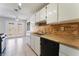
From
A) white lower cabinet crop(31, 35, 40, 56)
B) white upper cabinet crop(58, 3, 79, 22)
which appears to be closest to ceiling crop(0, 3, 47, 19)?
white lower cabinet crop(31, 35, 40, 56)

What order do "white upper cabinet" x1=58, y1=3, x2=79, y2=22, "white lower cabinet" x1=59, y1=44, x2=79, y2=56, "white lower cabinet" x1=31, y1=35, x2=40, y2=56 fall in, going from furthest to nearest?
"white lower cabinet" x1=31, y1=35, x2=40, y2=56
"white upper cabinet" x1=58, y1=3, x2=79, y2=22
"white lower cabinet" x1=59, y1=44, x2=79, y2=56

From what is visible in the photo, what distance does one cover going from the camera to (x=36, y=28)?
16.5 ft

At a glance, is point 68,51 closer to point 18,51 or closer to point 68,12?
point 68,12

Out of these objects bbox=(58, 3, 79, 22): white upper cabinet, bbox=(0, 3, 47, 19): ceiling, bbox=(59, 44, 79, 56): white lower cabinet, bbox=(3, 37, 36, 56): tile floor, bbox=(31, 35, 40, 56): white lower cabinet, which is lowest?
bbox=(3, 37, 36, 56): tile floor

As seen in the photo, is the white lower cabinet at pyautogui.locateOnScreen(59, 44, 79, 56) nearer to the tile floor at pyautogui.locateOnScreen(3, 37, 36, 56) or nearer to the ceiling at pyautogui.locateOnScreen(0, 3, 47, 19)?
the tile floor at pyautogui.locateOnScreen(3, 37, 36, 56)

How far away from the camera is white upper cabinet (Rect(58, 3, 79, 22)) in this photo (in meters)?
1.72

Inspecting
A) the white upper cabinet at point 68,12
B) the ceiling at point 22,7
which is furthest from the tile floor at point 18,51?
the white upper cabinet at point 68,12

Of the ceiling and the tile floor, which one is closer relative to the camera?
the tile floor

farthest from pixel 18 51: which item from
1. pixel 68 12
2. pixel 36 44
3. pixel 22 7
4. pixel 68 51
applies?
pixel 68 51

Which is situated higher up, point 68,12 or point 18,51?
point 68,12

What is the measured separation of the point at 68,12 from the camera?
197cm

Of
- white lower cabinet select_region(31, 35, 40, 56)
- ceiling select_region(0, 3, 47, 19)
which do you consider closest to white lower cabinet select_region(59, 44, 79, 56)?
white lower cabinet select_region(31, 35, 40, 56)

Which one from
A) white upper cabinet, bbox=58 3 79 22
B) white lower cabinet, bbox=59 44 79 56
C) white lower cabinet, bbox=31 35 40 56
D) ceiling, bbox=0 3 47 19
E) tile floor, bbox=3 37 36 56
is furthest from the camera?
ceiling, bbox=0 3 47 19

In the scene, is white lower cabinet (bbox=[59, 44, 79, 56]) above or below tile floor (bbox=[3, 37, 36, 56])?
above
